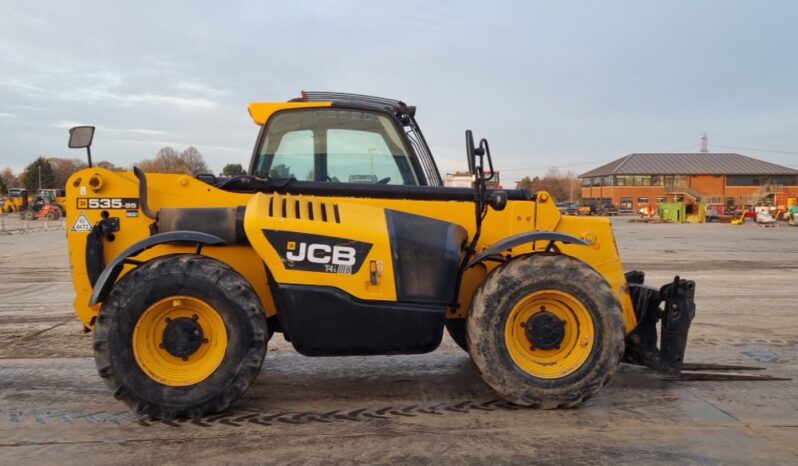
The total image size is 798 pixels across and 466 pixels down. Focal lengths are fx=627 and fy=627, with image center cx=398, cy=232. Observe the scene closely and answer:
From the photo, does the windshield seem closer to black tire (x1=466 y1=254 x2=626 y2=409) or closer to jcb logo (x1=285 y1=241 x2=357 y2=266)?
jcb logo (x1=285 y1=241 x2=357 y2=266)

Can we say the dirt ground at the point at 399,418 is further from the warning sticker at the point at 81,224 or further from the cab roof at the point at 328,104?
the cab roof at the point at 328,104

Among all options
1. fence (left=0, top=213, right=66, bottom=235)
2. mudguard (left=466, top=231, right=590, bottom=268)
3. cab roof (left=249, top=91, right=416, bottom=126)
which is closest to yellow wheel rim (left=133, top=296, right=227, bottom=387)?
cab roof (left=249, top=91, right=416, bottom=126)

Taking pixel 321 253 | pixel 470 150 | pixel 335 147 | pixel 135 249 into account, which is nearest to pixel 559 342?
pixel 470 150

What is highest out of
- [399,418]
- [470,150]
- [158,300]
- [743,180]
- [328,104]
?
[743,180]

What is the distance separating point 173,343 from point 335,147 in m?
1.93

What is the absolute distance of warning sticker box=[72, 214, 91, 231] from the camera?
4.49 m

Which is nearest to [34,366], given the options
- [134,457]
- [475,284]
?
[134,457]

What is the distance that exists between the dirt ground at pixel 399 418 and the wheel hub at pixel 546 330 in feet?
1.56

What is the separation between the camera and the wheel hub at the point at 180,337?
4.08m

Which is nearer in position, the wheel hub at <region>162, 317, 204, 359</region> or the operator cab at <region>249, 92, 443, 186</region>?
the wheel hub at <region>162, 317, 204, 359</region>

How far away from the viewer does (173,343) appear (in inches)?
161

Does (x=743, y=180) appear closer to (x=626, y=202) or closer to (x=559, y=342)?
(x=626, y=202)

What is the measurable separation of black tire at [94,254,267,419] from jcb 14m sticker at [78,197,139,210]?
715 mm

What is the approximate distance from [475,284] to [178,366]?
2.17 metres
